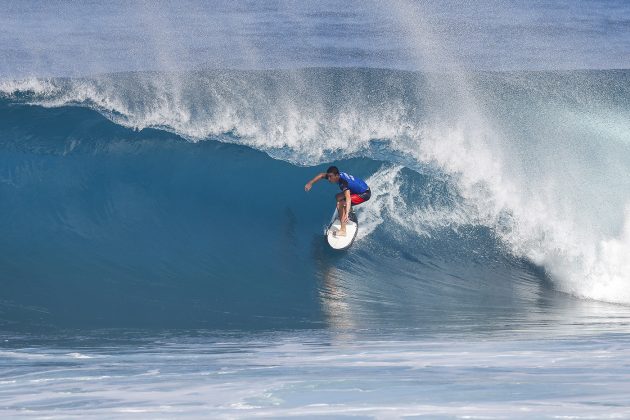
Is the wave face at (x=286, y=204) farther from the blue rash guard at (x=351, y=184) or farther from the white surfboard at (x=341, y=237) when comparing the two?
the blue rash guard at (x=351, y=184)

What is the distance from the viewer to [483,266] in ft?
39.9

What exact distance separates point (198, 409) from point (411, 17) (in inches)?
923

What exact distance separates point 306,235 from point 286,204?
997 mm

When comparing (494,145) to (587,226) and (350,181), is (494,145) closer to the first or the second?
(587,226)

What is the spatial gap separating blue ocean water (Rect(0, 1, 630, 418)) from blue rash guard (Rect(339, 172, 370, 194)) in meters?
0.89

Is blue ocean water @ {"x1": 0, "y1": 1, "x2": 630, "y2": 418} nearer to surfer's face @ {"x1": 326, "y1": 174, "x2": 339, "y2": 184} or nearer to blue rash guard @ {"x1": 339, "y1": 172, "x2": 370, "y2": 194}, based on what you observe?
blue rash guard @ {"x1": 339, "y1": 172, "x2": 370, "y2": 194}

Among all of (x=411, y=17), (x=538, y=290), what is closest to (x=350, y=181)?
(x=538, y=290)

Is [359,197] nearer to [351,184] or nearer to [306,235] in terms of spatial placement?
[351,184]

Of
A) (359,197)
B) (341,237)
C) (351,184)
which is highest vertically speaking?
(351,184)

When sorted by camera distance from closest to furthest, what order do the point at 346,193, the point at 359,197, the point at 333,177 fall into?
the point at 333,177 < the point at 346,193 < the point at 359,197

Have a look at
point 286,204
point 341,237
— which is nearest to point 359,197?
point 341,237

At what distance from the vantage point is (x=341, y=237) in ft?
38.9

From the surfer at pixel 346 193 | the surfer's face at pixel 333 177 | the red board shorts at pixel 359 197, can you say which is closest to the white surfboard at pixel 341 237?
the surfer at pixel 346 193

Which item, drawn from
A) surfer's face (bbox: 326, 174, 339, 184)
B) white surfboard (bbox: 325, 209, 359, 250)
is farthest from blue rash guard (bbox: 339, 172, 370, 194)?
white surfboard (bbox: 325, 209, 359, 250)
